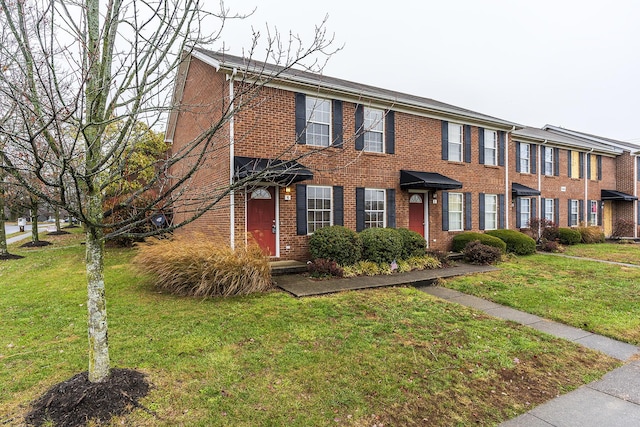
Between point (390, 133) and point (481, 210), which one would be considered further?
point (481, 210)

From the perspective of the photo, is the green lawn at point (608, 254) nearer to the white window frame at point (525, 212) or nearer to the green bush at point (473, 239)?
the white window frame at point (525, 212)

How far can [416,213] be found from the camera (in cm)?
1313

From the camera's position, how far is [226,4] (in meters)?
3.48

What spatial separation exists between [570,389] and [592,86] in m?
48.9

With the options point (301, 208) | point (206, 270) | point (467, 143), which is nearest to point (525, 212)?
point (467, 143)

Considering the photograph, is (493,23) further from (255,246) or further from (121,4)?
(121,4)

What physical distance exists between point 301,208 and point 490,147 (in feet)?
33.6

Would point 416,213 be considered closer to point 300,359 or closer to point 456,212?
point 456,212

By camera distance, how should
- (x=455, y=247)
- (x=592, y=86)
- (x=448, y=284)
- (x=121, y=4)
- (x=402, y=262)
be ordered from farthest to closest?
(x=592, y=86), (x=455, y=247), (x=402, y=262), (x=448, y=284), (x=121, y=4)

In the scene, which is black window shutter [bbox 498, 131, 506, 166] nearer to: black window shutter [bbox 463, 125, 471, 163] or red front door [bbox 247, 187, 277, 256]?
black window shutter [bbox 463, 125, 471, 163]

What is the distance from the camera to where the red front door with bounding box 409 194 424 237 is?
42.5 feet

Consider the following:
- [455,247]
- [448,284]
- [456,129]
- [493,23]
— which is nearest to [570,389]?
[448,284]

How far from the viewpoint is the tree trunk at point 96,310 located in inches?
126

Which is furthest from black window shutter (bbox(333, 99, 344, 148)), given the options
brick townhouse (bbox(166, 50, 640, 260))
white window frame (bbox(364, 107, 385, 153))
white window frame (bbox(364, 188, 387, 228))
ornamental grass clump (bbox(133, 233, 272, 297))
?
ornamental grass clump (bbox(133, 233, 272, 297))
